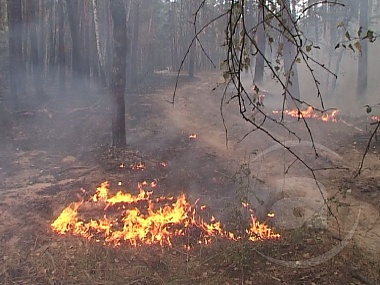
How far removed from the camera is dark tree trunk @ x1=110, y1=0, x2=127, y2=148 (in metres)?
10.5

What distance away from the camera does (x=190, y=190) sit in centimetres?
822

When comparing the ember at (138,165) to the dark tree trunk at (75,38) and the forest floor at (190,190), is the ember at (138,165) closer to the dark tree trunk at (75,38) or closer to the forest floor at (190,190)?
the forest floor at (190,190)

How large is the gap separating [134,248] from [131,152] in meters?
5.54

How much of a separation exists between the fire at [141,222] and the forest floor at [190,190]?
218 millimetres

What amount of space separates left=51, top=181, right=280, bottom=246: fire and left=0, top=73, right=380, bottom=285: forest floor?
0.71 feet

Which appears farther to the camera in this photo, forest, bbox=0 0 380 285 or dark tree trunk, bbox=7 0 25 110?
dark tree trunk, bbox=7 0 25 110

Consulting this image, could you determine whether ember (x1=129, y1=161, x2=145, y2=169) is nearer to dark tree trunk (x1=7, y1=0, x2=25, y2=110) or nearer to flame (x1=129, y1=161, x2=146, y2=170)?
flame (x1=129, y1=161, x2=146, y2=170)

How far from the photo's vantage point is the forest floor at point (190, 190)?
5.27 m

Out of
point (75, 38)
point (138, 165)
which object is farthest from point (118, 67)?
point (75, 38)

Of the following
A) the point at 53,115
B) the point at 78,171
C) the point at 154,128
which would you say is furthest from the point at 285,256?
the point at 53,115

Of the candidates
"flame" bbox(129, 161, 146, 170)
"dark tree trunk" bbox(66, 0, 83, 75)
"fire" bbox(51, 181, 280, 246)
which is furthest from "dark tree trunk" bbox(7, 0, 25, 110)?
"fire" bbox(51, 181, 280, 246)

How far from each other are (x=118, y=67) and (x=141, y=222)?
5.72 m

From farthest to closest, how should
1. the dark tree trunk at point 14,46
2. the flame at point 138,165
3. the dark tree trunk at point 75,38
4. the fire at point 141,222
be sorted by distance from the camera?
1. the dark tree trunk at point 75,38
2. the dark tree trunk at point 14,46
3. the flame at point 138,165
4. the fire at point 141,222

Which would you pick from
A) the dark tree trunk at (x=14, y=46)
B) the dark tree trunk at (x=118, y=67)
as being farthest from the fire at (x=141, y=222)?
the dark tree trunk at (x=14, y=46)
